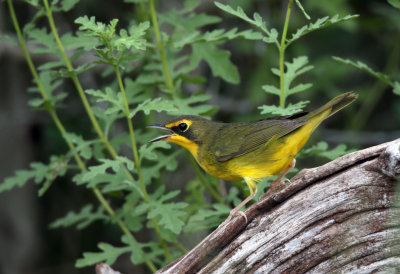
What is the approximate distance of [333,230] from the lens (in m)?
3.30

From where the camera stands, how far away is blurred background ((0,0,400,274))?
22.5 feet

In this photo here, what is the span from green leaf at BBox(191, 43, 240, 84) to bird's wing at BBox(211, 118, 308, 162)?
50cm

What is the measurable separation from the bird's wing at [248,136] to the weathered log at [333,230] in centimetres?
57

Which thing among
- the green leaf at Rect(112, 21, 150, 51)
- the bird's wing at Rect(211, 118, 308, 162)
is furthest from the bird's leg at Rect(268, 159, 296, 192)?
the green leaf at Rect(112, 21, 150, 51)

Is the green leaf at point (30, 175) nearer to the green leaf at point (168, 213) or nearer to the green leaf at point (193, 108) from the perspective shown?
the green leaf at point (168, 213)

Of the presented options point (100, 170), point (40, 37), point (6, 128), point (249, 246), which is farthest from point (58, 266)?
point (249, 246)

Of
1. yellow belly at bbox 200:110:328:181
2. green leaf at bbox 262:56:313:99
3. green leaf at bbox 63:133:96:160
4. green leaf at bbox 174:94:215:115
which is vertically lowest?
yellow belly at bbox 200:110:328:181

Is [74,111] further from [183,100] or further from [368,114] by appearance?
[368,114]

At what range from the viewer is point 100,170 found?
364 centimetres

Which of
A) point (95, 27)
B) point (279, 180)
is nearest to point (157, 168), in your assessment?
point (279, 180)

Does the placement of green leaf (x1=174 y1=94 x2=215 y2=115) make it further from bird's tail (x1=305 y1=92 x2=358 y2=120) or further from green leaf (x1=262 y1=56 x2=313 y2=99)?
bird's tail (x1=305 y1=92 x2=358 y2=120)

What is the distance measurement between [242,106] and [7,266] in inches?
135

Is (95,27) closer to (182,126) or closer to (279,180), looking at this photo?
(182,126)

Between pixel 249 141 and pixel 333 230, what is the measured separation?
3.37 ft
